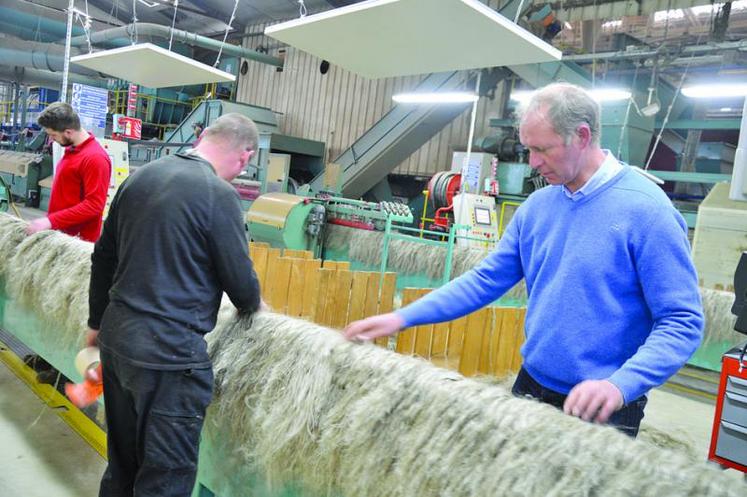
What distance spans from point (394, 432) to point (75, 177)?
9.34 feet

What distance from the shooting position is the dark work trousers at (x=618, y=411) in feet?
4.69

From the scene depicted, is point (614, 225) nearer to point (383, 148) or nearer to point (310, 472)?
point (310, 472)

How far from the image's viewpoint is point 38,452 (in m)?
2.89

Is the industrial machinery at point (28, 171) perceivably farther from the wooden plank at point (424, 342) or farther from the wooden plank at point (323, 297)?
the wooden plank at point (424, 342)

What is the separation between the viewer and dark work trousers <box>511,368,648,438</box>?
143 cm

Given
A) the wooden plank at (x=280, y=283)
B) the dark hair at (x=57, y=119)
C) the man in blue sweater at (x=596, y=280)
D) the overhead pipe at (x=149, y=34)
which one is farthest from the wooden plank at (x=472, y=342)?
the overhead pipe at (x=149, y=34)

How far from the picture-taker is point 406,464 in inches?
46.1

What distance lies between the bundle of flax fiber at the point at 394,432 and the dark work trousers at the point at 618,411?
28 cm

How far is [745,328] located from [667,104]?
650cm

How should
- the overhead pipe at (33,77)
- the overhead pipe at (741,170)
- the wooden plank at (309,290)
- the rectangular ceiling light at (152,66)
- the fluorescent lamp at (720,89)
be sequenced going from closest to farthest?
the overhead pipe at (741,170) → the wooden plank at (309,290) → the rectangular ceiling light at (152,66) → the fluorescent lamp at (720,89) → the overhead pipe at (33,77)

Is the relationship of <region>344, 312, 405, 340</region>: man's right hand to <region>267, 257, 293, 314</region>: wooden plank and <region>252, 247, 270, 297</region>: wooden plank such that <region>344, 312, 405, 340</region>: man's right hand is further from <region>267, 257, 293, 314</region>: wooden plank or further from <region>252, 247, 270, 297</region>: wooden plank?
<region>252, 247, 270, 297</region>: wooden plank

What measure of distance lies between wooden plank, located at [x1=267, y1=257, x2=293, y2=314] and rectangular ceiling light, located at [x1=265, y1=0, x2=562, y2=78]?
1.45m

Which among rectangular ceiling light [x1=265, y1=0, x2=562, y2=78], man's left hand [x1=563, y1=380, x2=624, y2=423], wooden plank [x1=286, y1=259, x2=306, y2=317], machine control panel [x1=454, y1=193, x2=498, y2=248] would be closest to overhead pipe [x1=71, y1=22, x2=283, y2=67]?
machine control panel [x1=454, y1=193, x2=498, y2=248]

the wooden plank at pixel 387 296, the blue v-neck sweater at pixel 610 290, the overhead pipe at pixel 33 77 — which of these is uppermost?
the overhead pipe at pixel 33 77
